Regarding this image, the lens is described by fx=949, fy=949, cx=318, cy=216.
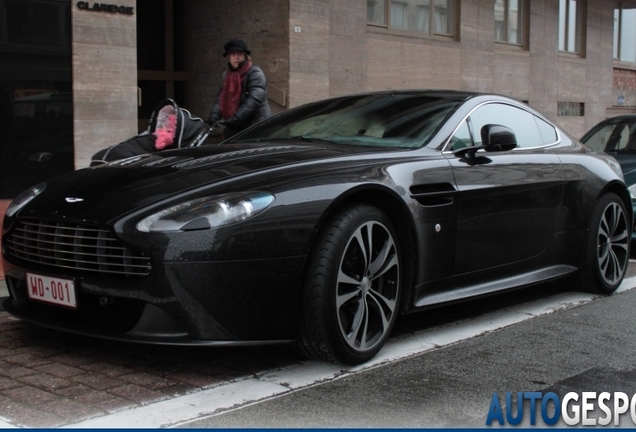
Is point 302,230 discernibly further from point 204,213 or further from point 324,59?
point 324,59

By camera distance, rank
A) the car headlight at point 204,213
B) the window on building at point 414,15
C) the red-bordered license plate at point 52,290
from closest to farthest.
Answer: the car headlight at point 204,213 < the red-bordered license plate at point 52,290 < the window on building at point 414,15

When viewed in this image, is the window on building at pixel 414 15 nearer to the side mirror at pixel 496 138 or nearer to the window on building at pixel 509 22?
the window on building at pixel 509 22

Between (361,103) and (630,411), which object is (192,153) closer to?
(361,103)

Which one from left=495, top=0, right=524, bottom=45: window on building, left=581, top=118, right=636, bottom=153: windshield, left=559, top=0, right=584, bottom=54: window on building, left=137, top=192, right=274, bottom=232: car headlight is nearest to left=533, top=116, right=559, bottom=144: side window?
left=137, top=192, right=274, bottom=232: car headlight

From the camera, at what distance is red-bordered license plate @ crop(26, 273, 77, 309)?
4348 mm

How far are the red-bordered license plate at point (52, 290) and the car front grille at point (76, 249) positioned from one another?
2.9 inches

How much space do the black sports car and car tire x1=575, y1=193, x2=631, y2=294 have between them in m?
0.58

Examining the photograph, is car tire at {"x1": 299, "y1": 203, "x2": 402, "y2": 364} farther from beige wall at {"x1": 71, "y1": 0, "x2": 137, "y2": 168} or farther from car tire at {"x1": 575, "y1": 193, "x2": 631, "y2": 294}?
beige wall at {"x1": 71, "y1": 0, "x2": 137, "y2": 168}

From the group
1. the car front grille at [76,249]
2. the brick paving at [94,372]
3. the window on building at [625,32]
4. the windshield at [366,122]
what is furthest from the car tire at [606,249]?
the window on building at [625,32]

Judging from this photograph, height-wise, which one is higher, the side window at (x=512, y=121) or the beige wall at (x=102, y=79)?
the beige wall at (x=102, y=79)

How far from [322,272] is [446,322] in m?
1.63

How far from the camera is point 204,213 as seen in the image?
4.21 m

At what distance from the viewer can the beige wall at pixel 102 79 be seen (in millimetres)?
11062

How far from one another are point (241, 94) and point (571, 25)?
15.2m
